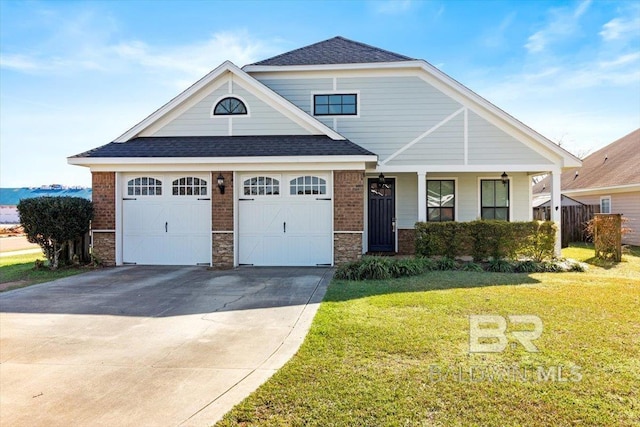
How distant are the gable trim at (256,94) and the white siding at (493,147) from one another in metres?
4.19

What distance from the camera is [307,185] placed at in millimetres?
11445

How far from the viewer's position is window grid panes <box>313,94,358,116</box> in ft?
43.9

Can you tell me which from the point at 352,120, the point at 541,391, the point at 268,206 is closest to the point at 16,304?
the point at 268,206

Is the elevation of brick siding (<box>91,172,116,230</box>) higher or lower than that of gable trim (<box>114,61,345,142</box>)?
lower

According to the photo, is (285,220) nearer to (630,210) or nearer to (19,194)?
(630,210)

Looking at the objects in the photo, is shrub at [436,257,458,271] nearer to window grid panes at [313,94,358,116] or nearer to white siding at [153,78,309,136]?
white siding at [153,78,309,136]

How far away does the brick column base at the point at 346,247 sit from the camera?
11133 millimetres

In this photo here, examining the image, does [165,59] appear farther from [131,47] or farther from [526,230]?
[526,230]

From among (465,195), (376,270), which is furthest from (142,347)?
(465,195)

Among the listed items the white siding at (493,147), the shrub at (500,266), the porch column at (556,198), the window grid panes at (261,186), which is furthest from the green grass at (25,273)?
the porch column at (556,198)

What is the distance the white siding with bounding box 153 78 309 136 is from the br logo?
8134 mm

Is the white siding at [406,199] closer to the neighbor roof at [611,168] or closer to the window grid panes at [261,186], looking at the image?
the window grid panes at [261,186]

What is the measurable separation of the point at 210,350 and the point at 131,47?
11.1 meters

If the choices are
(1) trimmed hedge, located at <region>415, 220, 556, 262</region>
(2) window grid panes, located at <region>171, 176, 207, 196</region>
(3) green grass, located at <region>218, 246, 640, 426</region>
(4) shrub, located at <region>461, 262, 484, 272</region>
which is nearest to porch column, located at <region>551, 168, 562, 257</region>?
(1) trimmed hedge, located at <region>415, 220, 556, 262</region>
